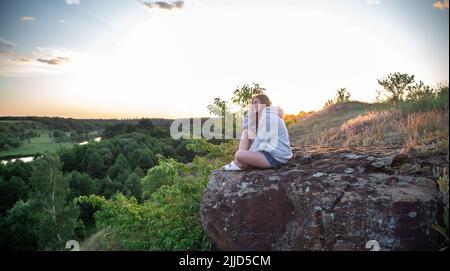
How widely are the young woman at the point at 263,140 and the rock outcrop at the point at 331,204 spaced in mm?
204

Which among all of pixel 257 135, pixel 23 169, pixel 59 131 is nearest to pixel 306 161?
pixel 257 135

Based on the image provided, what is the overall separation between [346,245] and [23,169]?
46518 millimetres

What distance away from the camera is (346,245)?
486cm

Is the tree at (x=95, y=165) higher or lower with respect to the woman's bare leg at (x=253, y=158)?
lower

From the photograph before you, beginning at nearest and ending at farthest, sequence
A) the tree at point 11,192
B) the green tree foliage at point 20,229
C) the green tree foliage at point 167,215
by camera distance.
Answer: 1. the green tree foliage at point 167,215
2. the green tree foliage at point 20,229
3. the tree at point 11,192

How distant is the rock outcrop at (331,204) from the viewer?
472 cm

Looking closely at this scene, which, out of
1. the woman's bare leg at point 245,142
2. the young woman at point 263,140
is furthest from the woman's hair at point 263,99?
the woman's bare leg at point 245,142

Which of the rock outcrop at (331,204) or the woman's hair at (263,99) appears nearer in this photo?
the rock outcrop at (331,204)

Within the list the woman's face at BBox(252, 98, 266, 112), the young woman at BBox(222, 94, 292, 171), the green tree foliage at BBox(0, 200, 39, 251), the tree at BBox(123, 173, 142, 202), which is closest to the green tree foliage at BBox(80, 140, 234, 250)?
the young woman at BBox(222, 94, 292, 171)

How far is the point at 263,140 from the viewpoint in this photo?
6250 mm

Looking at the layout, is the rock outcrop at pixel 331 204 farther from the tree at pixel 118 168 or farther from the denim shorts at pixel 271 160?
the tree at pixel 118 168

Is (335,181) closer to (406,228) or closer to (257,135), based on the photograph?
(406,228)

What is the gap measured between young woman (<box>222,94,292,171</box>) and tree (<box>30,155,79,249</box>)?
25103 mm
